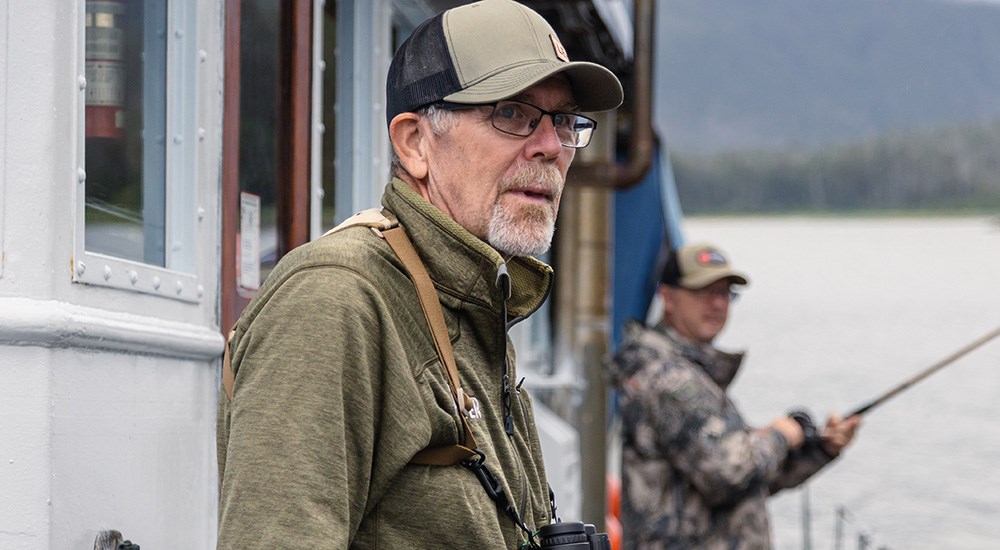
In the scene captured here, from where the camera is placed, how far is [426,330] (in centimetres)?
188

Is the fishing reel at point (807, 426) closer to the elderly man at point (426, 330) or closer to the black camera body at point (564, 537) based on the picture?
the elderly man at point (426, 330)

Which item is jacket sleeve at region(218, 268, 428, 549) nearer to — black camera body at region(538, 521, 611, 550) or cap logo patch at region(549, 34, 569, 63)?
black camera body at region(538, 521, 611, 550)

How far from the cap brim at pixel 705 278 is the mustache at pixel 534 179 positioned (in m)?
3.49

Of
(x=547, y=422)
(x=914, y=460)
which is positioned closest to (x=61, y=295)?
(x=547, y=422)

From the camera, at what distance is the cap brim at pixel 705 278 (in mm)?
5488

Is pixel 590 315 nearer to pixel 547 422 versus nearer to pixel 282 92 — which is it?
pixel 547 422

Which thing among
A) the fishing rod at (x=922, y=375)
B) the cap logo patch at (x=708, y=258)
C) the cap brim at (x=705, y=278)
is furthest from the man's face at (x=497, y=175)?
the cap logo patch at (x=708, y=258)

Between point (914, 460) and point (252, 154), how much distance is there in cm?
3826

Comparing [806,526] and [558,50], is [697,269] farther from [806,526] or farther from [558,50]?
[558,50]

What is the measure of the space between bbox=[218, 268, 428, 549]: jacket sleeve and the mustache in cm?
34

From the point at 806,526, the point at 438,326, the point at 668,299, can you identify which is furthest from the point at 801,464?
the point at 438,326

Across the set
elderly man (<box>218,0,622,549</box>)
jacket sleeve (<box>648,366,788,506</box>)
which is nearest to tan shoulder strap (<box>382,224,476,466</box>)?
elderly man (<box>218,0,622,549</box>)

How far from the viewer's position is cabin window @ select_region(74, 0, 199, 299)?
2.22 meters

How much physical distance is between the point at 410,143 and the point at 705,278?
357cm
